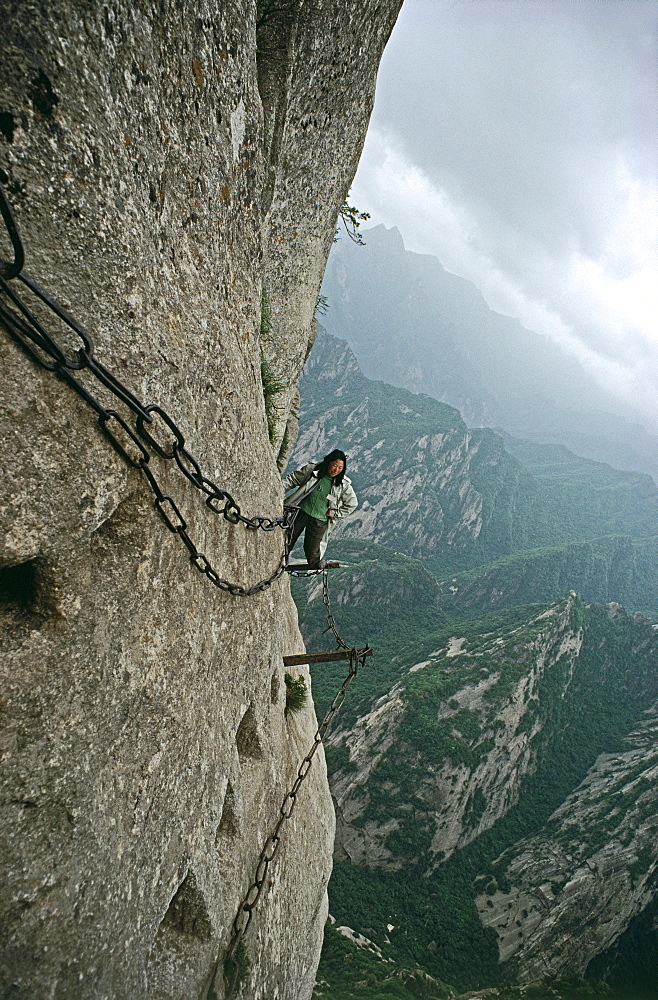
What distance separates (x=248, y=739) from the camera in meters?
6.80

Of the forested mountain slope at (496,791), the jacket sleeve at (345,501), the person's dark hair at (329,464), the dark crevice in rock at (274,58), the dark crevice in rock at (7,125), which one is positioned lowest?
the forested mountain slope at (496,791)

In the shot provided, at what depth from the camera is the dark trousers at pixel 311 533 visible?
30.4 feet

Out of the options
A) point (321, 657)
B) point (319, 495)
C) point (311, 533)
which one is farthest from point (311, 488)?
point (321, 657)

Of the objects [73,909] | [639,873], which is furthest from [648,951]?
[73,909]

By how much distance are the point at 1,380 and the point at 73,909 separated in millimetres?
3681

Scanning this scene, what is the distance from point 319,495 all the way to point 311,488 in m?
0.24

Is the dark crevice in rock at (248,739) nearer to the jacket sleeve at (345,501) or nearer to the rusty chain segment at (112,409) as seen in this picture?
the rusty chain segment at (112,409)

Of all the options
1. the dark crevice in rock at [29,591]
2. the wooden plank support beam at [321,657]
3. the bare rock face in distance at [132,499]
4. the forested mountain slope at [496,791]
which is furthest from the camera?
the forested mountain slope at [496,791]

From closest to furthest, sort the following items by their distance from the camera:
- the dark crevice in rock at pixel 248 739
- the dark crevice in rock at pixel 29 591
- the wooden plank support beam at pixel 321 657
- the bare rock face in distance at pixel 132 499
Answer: the bare rock face in distance at pixel 132 499
the dark crevice in rock at pixel 29 591
the dark crevice in rock at pixel 248 739
the wooden plank support beam at pixel 321 657

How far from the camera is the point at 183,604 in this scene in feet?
14.8

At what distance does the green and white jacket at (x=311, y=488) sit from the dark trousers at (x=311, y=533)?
29 centimetres

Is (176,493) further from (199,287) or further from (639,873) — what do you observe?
(639,873)

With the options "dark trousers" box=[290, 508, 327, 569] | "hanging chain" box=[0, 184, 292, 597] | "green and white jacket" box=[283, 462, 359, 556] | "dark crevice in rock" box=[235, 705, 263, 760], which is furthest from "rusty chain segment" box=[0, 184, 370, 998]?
"dark trousers" box=[290, 508, 327, 569]

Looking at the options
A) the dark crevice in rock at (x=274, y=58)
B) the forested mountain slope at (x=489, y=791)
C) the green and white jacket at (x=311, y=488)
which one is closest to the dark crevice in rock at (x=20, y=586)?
the green and white jacket at (x=311, y=488)
